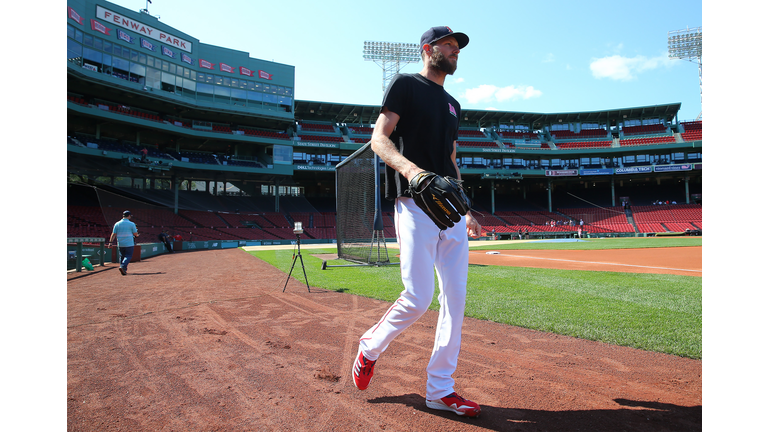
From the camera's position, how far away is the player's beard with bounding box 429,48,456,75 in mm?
2385

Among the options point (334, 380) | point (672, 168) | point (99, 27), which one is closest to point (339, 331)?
point (334, 380)

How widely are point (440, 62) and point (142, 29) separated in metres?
40.1

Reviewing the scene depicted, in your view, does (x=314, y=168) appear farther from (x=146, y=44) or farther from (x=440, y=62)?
(x=440, y=62)

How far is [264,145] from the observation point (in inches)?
1567

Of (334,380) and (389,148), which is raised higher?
(389,148)

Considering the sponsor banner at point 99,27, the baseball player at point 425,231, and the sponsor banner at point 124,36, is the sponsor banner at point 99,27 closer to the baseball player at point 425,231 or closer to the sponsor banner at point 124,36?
the sponsor banner at point 124,36

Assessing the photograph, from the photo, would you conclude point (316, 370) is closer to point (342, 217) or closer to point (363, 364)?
point (363, 364)

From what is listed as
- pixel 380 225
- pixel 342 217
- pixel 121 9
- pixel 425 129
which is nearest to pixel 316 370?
pixel 425 129

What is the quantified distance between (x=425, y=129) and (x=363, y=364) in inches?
60.4

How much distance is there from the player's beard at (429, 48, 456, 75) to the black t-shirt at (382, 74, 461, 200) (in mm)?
118

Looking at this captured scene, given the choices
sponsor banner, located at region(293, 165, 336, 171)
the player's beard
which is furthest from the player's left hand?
sponsor banner, located at region(293, 165, 336, 171)

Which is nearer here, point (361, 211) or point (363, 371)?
point (363, 371)

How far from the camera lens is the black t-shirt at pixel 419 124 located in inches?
88.4

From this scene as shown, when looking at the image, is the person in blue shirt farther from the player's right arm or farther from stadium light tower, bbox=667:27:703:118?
stadium light tower, bbox=667:27:703:118
